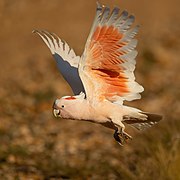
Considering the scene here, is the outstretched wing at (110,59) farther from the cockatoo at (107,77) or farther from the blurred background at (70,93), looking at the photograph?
the blurred background at (70,93)

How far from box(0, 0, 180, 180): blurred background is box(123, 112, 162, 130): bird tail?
1.29ft

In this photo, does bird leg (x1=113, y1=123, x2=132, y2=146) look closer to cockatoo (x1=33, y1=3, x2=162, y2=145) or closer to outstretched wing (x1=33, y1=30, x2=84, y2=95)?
cockatoo (x1=33, y1=3, x2=162, y2=145)

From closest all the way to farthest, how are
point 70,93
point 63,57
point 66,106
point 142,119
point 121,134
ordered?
point 66,106
point 121,134
point 142,119
point 63,57
point 70,93

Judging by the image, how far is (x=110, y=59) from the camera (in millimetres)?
6281

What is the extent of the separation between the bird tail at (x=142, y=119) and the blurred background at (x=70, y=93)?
1.29ft

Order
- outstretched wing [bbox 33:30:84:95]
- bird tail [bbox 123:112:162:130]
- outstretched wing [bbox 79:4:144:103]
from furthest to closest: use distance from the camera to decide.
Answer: outstretched wing [bbox 33:30:84:95] → bird tail [bbox 123:112:162:130] → outstretched wing [bbox 79:4:144:103]

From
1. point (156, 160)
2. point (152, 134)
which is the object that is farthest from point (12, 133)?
point (156, 160)

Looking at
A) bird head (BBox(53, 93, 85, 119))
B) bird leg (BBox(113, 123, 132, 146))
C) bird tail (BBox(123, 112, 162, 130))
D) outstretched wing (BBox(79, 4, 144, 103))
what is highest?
outstretched wing (BBox(79, 4, 144, 103))

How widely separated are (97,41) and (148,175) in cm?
162

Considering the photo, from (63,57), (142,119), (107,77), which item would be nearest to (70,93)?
(63,57)

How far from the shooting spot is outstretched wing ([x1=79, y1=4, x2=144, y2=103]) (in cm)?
598

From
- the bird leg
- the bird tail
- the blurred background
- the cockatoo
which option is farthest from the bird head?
the blurred background

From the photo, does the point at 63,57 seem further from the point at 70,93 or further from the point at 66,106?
the point at 70,93

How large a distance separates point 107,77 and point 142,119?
0.53m
